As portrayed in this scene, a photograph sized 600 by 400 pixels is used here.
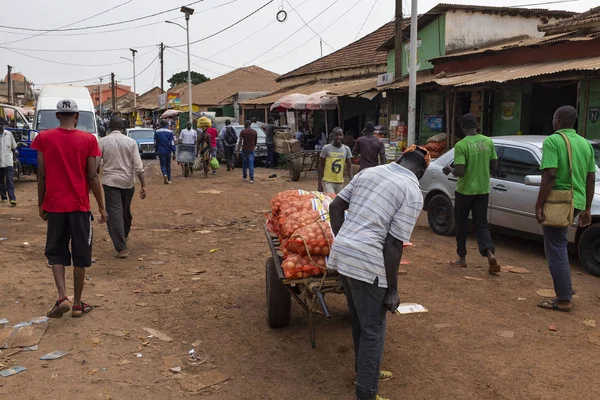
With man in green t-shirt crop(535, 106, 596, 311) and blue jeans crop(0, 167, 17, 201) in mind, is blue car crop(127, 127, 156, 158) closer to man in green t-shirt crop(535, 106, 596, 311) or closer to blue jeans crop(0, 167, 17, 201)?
blue jeans crop(0, 167, 17, 201)

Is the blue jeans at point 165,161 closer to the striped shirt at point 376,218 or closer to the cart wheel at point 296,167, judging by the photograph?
the cart wheel at point 296,167

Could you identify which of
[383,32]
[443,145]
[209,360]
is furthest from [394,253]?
[383,32]

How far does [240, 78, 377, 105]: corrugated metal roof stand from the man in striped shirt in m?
15.4

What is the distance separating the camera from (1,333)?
16.0 ft

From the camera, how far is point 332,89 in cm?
2227

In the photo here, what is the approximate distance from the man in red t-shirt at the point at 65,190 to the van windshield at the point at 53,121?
1359cm

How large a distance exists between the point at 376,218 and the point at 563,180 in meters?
2.99

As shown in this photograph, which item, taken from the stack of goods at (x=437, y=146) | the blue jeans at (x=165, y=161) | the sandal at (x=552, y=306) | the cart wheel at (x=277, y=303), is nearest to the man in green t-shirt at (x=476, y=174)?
the sandal at (x=552, y=306)

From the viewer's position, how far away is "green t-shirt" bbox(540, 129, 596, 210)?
5.40 m

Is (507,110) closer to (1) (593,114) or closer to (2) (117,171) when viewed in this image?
(1) (593,114)

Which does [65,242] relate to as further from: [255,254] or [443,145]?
[443,145]

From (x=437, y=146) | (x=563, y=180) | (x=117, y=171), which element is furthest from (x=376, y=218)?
Result: (x=437, y=146)

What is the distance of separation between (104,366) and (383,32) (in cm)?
2601

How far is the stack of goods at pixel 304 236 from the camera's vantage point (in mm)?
4344
